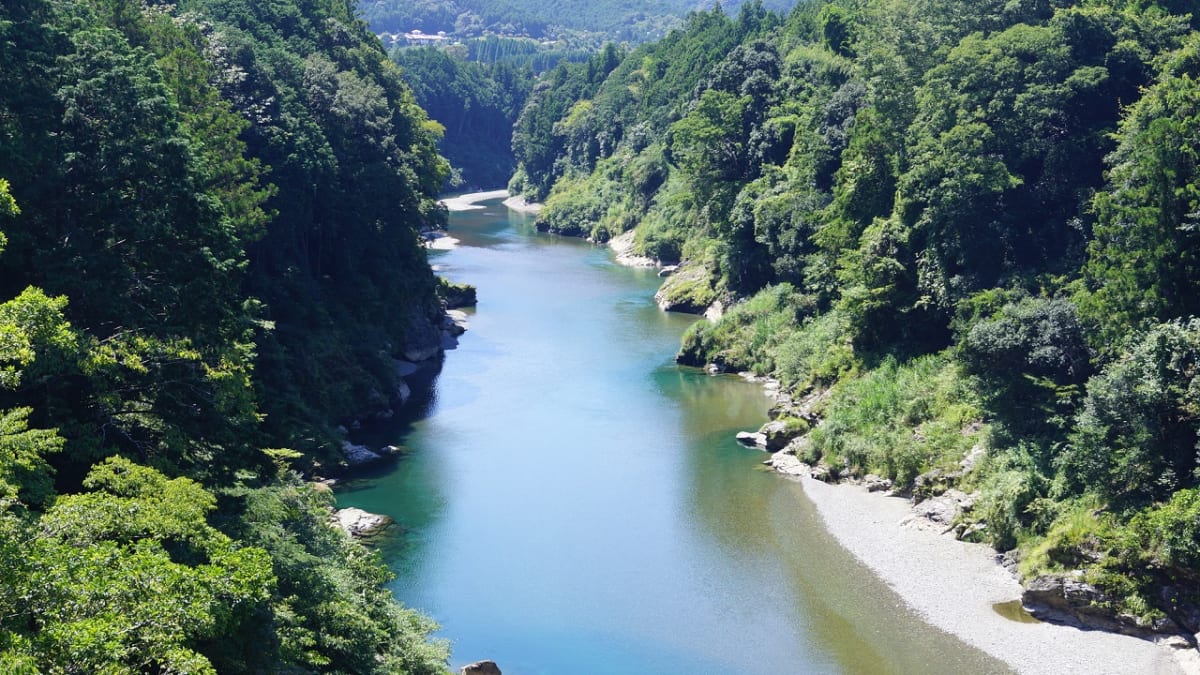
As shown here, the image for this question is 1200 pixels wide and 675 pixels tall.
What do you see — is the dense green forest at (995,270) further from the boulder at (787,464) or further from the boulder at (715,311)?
the boulder at (787,464)

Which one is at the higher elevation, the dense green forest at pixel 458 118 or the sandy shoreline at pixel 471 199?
the dense green forest at pixel 458 118

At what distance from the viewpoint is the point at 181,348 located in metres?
33.7

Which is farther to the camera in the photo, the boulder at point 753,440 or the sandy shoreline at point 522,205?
the sandy shoreline at point 522,205

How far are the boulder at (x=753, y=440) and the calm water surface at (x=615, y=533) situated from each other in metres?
0.59

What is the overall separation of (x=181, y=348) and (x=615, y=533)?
17595mm

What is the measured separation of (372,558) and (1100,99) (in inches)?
1418

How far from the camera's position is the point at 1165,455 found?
3559cm

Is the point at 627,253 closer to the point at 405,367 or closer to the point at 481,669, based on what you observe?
the point at 405,367

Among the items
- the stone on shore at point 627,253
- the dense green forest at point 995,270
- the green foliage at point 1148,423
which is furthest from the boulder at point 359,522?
the stone on shore at point 627,253

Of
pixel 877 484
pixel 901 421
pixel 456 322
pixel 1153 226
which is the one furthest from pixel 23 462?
pixel 456 322

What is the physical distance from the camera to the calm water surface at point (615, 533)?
3484 cm

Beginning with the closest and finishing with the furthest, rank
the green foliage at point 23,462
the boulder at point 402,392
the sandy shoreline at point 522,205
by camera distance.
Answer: the green foliage at point 23,462
the boulder at point 402,392
the sandy shoreline at point 522,205

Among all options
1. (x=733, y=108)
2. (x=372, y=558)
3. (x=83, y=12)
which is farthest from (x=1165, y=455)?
(x=733, y=108)

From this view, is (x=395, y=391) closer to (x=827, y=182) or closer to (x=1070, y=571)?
(x=827, y=182)
